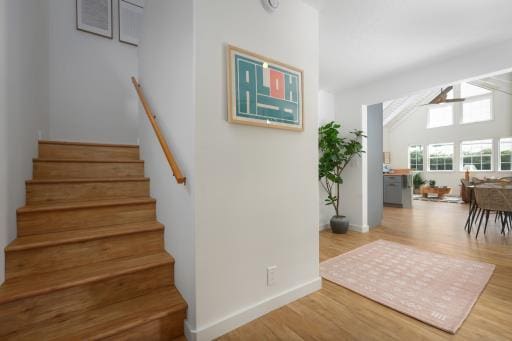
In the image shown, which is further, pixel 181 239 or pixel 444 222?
pixel 444 222

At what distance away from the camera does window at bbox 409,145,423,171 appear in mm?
9867

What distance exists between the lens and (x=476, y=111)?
27.4ft

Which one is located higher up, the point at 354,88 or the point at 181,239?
the point at 354,88

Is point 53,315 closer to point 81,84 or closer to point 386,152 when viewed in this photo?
point 81,84

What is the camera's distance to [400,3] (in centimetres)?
214

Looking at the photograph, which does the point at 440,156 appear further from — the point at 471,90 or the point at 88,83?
the point at 88,83

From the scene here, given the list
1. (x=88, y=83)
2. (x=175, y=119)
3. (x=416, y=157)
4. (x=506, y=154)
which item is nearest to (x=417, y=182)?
(x=416, y=157)

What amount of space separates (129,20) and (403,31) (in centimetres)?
379

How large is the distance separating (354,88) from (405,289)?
333 cm

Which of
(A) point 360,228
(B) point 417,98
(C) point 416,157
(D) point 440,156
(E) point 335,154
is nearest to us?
(E) point 335,154

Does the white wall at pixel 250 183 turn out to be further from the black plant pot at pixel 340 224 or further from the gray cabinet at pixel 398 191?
the gray cabinet at pixel 398 191

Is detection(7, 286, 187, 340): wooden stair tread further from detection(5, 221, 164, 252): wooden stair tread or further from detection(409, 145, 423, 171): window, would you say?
detection(409, 145, 423, 171): window

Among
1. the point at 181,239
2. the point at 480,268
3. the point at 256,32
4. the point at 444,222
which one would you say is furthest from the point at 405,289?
the point at 444,222

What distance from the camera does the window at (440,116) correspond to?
903cm
